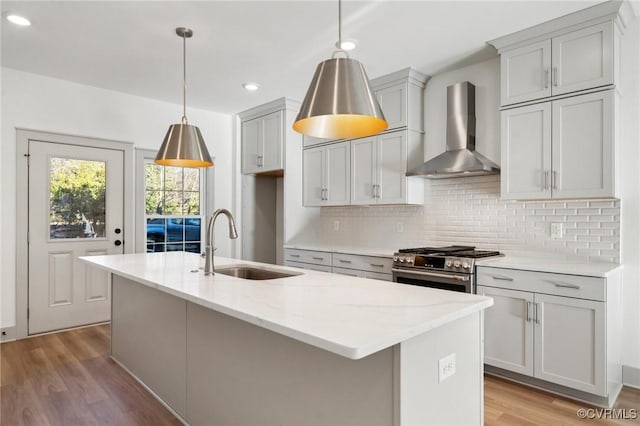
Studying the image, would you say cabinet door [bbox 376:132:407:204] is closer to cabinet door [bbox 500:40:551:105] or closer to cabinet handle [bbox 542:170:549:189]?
cabinet door [bbox 500:40:551:105]

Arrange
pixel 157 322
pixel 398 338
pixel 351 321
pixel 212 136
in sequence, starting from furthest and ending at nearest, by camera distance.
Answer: pixel 212 136
pixel 157 322
pixel 351 321
pixel 398 338

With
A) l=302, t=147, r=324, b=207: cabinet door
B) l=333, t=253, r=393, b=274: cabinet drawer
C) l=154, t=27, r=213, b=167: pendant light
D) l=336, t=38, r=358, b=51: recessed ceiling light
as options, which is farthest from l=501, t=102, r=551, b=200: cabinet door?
l=154, t=27, r=213, b=167: pendant light

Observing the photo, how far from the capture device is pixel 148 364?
9.04 ft

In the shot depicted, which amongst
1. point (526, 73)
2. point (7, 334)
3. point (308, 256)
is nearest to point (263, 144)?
point (308, 256)

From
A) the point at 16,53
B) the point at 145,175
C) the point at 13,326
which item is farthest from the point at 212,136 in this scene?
the point at 13,326

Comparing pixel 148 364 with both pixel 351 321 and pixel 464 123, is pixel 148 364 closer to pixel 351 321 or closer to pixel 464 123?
pixel 351 321

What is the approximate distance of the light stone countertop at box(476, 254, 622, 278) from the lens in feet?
8.36

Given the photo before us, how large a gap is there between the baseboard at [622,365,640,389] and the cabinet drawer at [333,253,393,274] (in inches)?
74.0

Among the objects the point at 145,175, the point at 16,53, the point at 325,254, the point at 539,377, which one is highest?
the point at 16,53

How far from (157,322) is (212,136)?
10.7ft

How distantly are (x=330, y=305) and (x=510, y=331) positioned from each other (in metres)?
1.95

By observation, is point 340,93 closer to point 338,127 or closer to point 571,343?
point 338,127

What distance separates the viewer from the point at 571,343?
2.61 m

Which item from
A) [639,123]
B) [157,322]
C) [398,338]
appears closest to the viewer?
[398,338]
